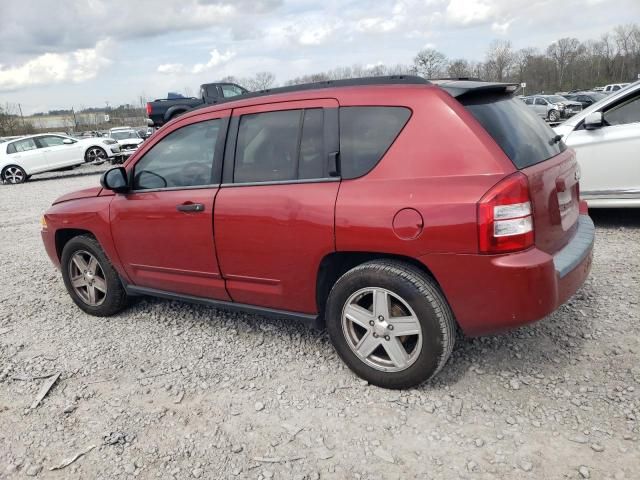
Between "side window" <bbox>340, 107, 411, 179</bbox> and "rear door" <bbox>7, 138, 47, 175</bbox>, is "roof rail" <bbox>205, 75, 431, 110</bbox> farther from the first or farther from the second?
"rear door" <bbox>7, 138, 47, 175</bbox>

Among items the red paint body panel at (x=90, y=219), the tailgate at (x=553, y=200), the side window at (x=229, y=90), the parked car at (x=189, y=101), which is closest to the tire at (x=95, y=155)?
the parked car at (x=189, y=101)

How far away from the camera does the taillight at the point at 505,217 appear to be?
8.05 feet

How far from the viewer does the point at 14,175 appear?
17172 mm

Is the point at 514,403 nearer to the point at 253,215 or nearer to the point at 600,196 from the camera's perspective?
the point at 253,215

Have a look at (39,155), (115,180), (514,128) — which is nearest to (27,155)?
(39,155)

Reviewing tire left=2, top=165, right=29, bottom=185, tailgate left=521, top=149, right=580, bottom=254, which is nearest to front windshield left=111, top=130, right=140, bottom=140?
tire left=2, top=165, right=29, bottom=185

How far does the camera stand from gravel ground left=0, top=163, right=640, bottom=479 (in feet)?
7.97

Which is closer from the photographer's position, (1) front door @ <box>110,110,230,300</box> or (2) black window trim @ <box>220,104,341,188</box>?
(2) black window trim @ <box>220,104,341,188</box>

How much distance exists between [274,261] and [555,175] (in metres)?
1.70

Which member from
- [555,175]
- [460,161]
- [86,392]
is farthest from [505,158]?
[86,392]

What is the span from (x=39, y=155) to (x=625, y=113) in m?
17.6

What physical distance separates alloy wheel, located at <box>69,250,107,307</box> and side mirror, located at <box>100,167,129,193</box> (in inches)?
30.9

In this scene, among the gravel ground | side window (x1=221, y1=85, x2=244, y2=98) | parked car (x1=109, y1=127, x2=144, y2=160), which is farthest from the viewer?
parked car (x1=109, y1=127, x2=144, y2=160)

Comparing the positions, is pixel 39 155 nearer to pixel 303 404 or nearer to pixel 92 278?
pixel 92 278
